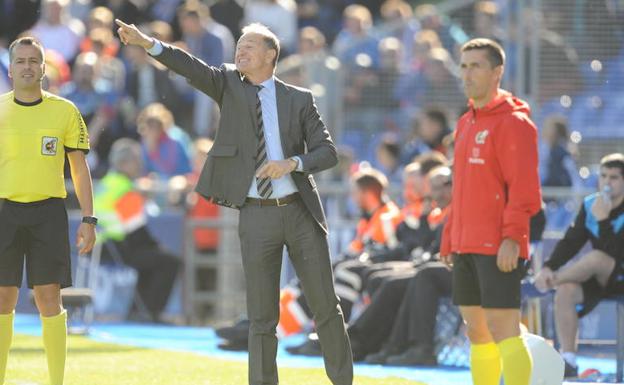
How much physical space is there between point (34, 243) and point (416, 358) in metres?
4.29

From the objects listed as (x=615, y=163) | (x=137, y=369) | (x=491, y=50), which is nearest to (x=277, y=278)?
(x=491, y=50)

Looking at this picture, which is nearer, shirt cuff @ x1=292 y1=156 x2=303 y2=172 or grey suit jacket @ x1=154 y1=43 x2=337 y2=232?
shirt cuff @ x1=292 y1=156 x2=303 y2=172

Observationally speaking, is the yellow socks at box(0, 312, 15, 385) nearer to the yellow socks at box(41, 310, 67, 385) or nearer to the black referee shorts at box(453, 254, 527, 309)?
the yellow socks at box(41, 310, 67, 385)

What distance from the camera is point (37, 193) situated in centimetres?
833

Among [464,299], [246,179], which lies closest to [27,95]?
[246,179]

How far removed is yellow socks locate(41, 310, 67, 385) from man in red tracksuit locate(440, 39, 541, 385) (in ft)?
7.47

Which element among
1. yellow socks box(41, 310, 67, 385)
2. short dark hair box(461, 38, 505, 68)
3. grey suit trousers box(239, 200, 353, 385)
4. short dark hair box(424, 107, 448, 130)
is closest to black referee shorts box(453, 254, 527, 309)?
grey suit trousers box(239, 200, 353, 385)

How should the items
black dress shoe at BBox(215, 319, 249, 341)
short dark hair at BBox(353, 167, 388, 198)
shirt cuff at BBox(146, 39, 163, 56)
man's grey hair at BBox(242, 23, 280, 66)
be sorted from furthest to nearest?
short dark hair at BBox(353, 167, 388, 198) < black dress shoe at BBox(215, 319, 249, 341) < man's grey hair at BBox(242, 23, 280, 66) < shirt cuff at BBox(146, 39, 163, 56)

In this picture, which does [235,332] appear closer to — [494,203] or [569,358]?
[569,358]

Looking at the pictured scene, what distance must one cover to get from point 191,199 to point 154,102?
2.77 m

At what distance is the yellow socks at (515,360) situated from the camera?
7730mm

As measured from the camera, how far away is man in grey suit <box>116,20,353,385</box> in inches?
315

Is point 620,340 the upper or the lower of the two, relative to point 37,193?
lower

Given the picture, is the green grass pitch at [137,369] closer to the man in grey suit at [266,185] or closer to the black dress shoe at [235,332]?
the black dress shoe at [235,332]
